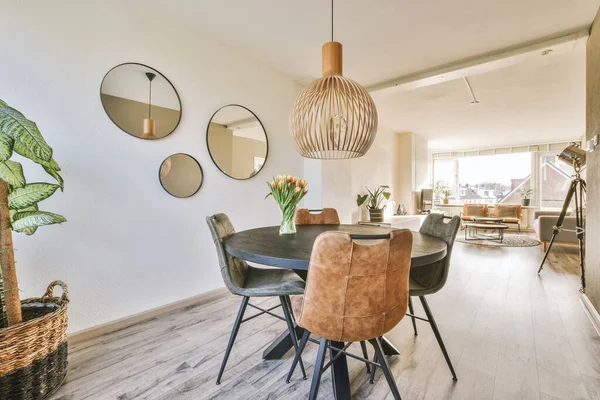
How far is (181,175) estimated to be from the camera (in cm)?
240

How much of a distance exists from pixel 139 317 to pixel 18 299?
0.90 m

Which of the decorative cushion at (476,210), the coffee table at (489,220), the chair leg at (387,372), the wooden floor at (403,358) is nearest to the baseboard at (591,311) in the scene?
the wooden floor at (403,358)

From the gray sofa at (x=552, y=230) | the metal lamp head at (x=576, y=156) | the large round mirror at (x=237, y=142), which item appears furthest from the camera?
the gray sofa at (x=552, y=230)

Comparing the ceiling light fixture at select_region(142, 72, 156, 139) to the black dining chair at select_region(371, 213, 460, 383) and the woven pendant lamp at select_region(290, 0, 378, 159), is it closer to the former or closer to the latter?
the woven pendant lamp at select_region(290, 0, 378, 159)

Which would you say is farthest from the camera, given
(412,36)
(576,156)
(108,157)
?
(576,156)

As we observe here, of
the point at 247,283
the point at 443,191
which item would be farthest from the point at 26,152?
the point at 443,191

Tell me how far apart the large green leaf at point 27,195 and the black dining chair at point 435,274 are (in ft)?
6.33

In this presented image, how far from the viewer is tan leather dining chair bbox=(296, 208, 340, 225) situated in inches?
97.8

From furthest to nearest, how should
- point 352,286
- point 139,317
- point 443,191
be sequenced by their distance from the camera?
point 443,191 → point 139,317 → point 352,286

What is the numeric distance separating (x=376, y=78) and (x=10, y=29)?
3222mm

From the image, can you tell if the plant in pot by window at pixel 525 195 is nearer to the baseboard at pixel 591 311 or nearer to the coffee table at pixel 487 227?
the coffee table at pixel 487 227

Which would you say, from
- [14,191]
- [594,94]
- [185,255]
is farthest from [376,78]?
[14,191]

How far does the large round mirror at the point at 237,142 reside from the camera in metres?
2.66

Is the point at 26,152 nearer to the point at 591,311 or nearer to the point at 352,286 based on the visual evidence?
the point at 352,286
